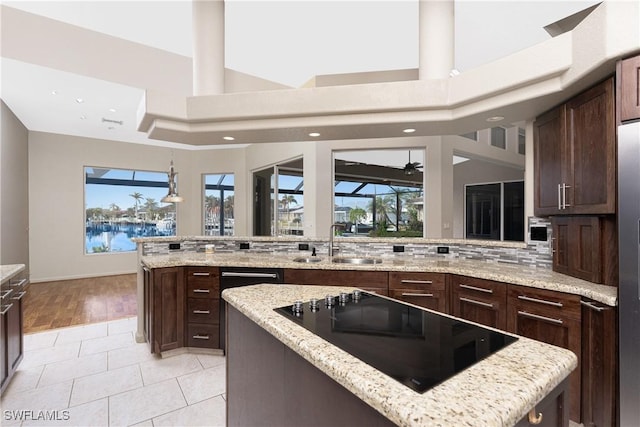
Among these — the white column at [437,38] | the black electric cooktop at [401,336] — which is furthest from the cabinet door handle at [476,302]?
the white column at [437,38]

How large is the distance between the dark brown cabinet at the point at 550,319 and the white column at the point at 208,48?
3.13 metres

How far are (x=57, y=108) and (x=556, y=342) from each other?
6923 millimetres

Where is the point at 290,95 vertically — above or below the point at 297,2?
below

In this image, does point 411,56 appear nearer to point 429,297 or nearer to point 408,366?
point 429,297

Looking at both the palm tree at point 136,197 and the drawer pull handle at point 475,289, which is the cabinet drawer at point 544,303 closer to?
the drawer pull handle at point 475,289

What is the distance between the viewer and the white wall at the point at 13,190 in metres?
4.65

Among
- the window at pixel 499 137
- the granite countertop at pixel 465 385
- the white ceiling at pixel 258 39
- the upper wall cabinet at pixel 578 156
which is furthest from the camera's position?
the window at pixel 499 137

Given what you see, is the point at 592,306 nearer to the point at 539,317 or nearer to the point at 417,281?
the point at 539,317

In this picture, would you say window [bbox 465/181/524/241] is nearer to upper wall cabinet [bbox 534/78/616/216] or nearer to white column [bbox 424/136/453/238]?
white column [bbox 424/136/453/238]

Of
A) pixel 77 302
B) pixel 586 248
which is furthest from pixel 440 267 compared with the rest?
pixel 77 302

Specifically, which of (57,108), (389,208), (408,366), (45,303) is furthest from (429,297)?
(57,108)

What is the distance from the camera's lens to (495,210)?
6.93m

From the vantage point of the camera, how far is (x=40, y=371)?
8.77 ft

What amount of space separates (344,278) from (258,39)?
3.32m
